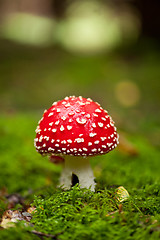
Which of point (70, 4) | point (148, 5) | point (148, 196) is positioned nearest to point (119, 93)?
point (148, 5)

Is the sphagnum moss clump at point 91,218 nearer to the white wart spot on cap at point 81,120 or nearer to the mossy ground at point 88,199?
the mossy ground at point 88,199

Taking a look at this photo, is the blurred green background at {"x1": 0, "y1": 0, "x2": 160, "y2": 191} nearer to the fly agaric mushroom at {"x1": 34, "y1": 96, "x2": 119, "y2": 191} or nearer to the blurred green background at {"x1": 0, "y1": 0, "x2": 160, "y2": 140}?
the blurred green background at {"x1": 0, "y1": 0, "x2": 160, "y2": 140}

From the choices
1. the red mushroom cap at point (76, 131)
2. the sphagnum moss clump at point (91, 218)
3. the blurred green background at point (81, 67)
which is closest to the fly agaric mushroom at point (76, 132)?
the red mushroom cap at point (76, 131)

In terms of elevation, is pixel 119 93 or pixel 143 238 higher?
pixel 119 93

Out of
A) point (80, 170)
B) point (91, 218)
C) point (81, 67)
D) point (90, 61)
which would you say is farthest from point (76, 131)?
point (90, 61)

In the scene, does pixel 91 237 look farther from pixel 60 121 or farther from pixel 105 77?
pixel 105 77

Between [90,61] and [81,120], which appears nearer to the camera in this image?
[81,120]

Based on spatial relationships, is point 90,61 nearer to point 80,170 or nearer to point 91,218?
point 80,170
